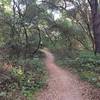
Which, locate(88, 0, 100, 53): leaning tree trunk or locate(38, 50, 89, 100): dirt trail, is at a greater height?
locate(88, 0, 100, 53): leaning tree trunk

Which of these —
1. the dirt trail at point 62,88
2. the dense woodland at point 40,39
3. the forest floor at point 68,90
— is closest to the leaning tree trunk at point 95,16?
the dense woodland at point 40,39

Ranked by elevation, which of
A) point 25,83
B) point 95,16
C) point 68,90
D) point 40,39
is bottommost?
point 68,90

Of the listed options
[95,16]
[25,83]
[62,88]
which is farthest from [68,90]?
[95,16]

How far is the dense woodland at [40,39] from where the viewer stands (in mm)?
9048

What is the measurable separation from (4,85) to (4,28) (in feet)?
25.4

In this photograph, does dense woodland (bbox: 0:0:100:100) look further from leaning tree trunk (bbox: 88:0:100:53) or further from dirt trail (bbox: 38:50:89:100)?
dirt trail (bbox: 38:50:89:100)

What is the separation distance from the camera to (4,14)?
15273 millimetres

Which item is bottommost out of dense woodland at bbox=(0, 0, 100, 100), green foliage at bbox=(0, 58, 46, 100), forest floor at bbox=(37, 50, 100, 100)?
forest floor at bbox=(37, 50, 100, 100)

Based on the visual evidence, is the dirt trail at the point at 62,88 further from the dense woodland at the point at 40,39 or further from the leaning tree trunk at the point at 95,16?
the leaning tree trunk at the point at 95,16

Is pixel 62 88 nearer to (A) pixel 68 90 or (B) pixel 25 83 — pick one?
(A) pixel 68 90

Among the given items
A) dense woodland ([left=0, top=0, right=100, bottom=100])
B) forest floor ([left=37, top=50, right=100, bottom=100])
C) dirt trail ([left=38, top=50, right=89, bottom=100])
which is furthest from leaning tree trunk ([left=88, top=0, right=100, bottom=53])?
forest floor ([left=37, top=50, right=100, bottom=100])

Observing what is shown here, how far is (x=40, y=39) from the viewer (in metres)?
16.9

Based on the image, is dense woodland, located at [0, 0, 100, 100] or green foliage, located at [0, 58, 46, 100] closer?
green foliage, located at [0, 58, 46, 100]

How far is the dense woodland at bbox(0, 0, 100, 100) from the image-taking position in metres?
9.05
